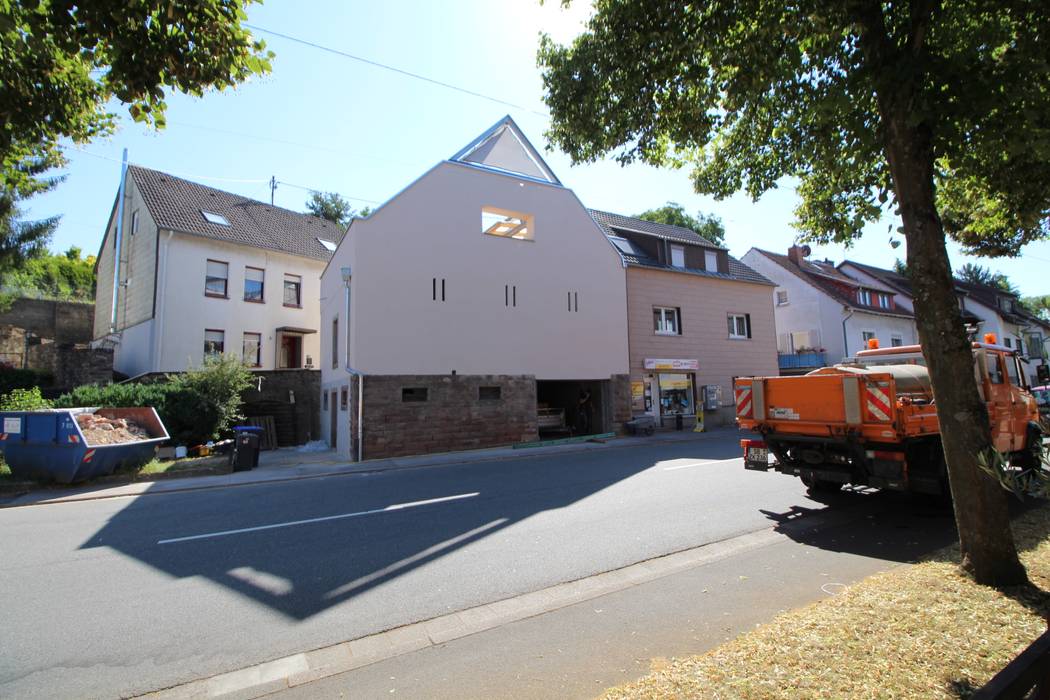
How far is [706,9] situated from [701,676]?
6.03 meters

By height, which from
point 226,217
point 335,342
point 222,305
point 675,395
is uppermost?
point 226,217

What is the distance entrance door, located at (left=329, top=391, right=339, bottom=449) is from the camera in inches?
695

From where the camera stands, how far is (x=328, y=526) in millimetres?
7086

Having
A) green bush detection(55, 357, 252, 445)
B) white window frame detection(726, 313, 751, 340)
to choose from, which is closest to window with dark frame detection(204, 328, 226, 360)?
green bush detection(55, 357, 252, 445)

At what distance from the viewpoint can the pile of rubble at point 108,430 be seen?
11.2 m

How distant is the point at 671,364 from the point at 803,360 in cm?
1261

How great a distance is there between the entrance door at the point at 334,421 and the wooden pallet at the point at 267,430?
2205 mm

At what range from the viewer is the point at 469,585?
4887 millimetres

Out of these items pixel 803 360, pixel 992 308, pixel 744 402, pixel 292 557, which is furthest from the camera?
pixel 992 308

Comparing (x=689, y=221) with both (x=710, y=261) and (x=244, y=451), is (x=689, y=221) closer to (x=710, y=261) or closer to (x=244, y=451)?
(x=710, y=261)

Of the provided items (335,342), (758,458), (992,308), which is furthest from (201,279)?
(992,308)

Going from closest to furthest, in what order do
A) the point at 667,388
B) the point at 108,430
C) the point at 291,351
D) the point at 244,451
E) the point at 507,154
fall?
the point at 108,430 < the point at 244,451 < the point at 507,154 < the point at 667,388 < the point at 291,351

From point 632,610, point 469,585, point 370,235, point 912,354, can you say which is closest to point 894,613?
point 632,610

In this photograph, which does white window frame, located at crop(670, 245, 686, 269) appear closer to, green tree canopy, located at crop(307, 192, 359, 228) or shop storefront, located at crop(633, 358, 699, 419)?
shop storefront, located at crop(633, 358, 699, 419)
